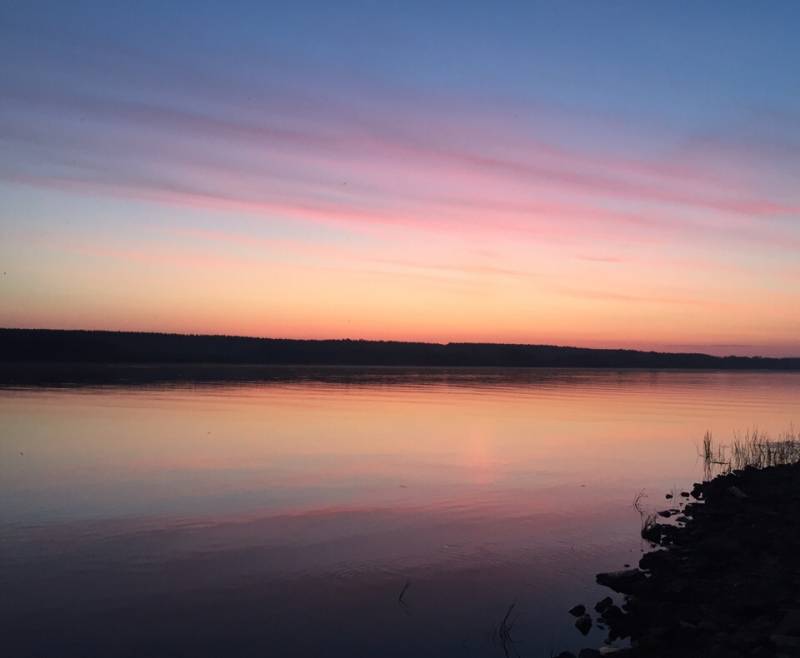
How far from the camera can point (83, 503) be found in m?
17.9

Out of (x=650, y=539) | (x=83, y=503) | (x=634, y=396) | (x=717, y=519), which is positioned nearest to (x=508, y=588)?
(x=650, y=539)

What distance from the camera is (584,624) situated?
1092 cm

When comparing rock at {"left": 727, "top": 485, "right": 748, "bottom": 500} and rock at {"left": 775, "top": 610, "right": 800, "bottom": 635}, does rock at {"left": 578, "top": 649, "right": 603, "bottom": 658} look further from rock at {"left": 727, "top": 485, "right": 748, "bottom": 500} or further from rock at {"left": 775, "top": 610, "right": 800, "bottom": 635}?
rock at {"left": 727, "top": 485, "right": 748, "bottom": 500}

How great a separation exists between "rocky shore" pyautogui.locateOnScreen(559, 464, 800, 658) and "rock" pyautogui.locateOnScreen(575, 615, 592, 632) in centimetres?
2

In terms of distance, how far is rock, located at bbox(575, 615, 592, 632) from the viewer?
1081 centimetres

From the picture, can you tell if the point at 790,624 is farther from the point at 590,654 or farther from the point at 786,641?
the point at 590,654

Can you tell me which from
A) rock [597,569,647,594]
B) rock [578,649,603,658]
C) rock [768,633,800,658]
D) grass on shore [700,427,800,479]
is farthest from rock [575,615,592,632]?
grass on shore [700,427,800,479]

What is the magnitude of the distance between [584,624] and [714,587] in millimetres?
2183

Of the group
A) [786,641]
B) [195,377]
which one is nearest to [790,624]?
[786,641]

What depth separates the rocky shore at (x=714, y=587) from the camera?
8.95 metres

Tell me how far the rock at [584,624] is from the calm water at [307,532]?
21 cm

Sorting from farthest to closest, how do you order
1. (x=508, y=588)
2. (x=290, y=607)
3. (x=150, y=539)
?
1. (x=150, y=539)
2. (x=508, y=588)
3. (x=290, y=607)

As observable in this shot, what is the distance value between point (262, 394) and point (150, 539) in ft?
144

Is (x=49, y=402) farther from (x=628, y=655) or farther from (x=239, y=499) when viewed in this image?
(x=628, y=655)
